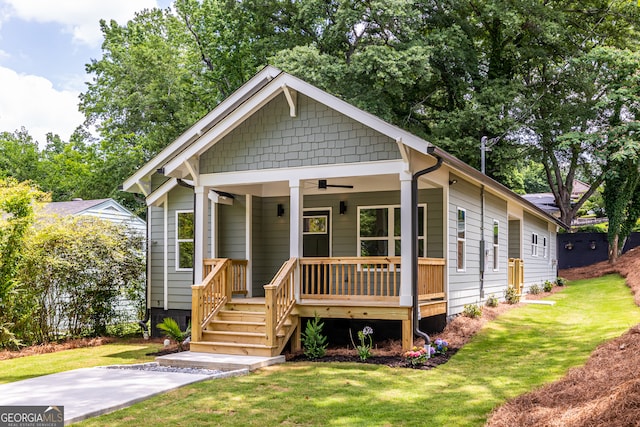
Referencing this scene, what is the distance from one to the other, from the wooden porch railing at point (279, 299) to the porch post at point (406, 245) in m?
1.90

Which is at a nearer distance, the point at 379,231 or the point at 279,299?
the point at 279,299

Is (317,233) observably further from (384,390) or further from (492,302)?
(384,390)

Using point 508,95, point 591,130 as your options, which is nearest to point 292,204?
point 508,95

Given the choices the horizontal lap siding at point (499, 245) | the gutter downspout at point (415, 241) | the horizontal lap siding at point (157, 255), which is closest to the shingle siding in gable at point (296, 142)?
the gutter downspout at point (415, 241)

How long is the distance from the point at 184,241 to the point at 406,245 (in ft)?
19.5

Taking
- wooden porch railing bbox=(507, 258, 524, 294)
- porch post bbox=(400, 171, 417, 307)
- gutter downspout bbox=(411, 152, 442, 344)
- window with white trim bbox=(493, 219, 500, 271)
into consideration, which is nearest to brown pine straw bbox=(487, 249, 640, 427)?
gutter downspout bbox=(411, 152, 442, 344)

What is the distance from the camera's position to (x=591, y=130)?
2700 cm

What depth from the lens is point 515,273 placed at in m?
18.0

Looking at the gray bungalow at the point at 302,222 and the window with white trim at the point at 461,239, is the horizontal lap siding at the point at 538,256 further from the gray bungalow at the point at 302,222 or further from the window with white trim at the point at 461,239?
the window with white trim at the point at 461,239

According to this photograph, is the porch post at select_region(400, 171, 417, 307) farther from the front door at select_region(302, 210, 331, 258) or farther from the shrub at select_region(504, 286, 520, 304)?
the shrub at select_region(504, 286, 520, 304)

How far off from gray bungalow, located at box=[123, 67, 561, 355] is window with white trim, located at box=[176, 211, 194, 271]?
26 millimetres

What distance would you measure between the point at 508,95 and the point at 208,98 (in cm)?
1395

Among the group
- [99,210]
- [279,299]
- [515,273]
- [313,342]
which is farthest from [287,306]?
[99,210]

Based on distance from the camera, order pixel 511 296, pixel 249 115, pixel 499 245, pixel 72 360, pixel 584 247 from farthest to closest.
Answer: pixel 584 247 < pixel 511 296 < pixel 499 245 < pixel 249 115 < pixel 72 360
